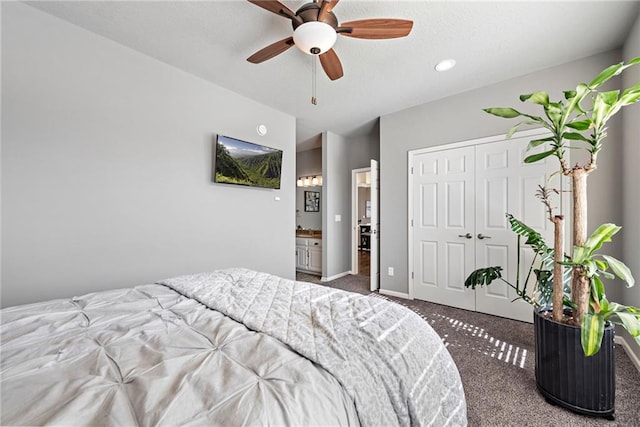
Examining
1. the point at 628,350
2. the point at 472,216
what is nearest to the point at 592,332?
the point at 628,350

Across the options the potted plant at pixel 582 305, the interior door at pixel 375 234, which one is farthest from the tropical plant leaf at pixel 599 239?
the interior door at pixel 375 234

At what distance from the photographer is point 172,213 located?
8.34 feet

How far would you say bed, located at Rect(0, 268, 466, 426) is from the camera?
2.03 feet

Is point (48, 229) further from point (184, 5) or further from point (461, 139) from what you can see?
point (461, 139)

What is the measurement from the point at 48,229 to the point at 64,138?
70 cm

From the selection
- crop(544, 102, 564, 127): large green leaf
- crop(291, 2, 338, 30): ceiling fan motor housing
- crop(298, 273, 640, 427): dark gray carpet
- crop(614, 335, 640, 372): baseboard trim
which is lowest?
crop(298, 273, 640, 427): dark gray carpet

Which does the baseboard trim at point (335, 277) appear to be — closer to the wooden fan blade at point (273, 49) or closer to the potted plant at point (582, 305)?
the potted plant at point (582, 305)

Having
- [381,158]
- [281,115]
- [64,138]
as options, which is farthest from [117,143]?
[381,158]

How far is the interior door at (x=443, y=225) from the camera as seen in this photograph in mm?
3145

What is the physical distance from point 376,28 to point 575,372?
246 centimetres

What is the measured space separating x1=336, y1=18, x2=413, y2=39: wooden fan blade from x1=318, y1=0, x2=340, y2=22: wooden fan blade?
0.12m

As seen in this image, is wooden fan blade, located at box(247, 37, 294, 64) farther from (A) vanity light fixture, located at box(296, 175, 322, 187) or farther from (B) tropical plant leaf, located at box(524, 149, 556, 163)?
(A) vanity light fixture, located at box(296, 175, 322, 187)

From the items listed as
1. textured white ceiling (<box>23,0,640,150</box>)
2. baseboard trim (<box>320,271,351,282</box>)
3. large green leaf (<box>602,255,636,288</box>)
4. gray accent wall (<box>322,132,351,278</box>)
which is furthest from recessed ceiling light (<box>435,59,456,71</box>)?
baseboard trim (<box>320,271,351,282</box>)

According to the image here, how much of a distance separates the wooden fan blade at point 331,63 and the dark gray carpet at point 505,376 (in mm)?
2581
